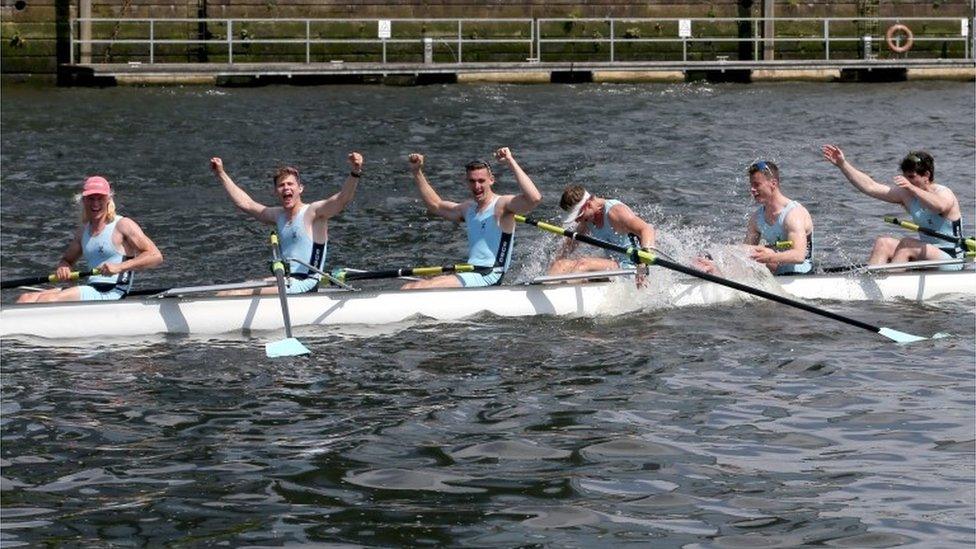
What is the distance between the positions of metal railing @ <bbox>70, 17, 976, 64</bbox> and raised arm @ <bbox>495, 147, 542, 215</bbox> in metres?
24.2

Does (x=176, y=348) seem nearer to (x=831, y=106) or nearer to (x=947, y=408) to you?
(x=947, y=408)

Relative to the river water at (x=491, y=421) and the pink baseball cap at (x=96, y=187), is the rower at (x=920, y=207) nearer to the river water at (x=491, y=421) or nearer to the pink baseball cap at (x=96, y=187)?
Result: the river water at (x=491, y=421)

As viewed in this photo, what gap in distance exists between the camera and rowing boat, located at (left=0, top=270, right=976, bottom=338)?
13875mm

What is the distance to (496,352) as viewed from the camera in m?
13.8

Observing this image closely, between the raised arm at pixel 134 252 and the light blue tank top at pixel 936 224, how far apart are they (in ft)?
25.4

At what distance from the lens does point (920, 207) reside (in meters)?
16.4

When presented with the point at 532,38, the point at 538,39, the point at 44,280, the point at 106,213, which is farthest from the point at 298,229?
the point at 532,38

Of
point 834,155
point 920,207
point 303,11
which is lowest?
point 920,207

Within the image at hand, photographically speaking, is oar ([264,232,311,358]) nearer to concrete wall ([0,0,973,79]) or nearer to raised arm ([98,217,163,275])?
Result: raised arm ([98,217,163,275])

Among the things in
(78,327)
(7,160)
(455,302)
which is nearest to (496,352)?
(455,302)

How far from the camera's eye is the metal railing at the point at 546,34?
39062mm

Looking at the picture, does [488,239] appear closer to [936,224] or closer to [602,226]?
[602,226]

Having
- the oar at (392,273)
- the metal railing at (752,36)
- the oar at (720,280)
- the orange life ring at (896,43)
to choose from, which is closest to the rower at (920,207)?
the oar at (720,280)

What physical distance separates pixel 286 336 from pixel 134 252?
1.58 metres
